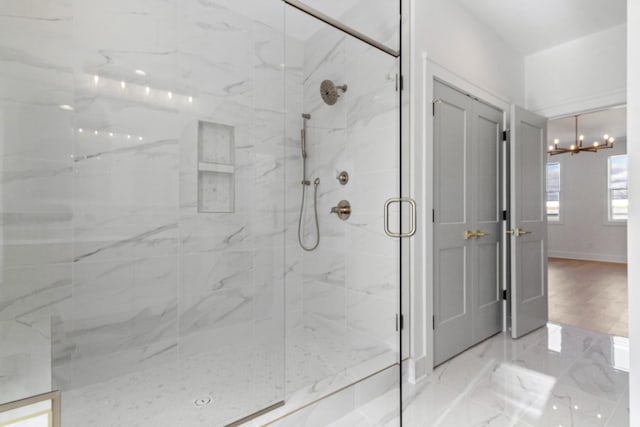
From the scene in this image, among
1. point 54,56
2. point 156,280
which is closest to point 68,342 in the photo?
point 156,280

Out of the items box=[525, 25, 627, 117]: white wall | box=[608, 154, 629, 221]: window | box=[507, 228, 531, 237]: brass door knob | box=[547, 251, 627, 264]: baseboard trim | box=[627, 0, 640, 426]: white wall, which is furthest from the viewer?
box=[547, 251, 627, 264]: baseboard trim

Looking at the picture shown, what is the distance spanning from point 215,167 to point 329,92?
1.02 meters

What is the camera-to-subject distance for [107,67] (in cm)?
151

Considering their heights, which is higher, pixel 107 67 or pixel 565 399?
pixel 107 67

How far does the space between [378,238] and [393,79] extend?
1.02 meters

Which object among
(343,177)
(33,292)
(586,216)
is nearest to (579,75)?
(343,177)

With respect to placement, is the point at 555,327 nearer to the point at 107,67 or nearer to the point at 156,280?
the point at 156,280

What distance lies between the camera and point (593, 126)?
4930mm

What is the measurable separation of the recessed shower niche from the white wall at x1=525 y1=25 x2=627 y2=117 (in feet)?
9.23

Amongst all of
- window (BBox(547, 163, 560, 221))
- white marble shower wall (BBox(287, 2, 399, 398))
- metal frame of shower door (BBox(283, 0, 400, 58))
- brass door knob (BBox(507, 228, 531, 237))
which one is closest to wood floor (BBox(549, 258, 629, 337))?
brass door knob (BBox(507, 228, 531, 237))

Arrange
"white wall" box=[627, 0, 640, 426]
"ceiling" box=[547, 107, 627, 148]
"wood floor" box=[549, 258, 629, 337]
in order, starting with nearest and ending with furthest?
"white wall" box=[627, 0, 640, 426] < "wood floor" box=[549, 258, 629, 337] < "ceiling" box=[547, 107, 627, 148]

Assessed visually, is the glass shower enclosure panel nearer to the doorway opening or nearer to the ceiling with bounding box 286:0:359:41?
the ceiling with bounding box 286:0:359:41

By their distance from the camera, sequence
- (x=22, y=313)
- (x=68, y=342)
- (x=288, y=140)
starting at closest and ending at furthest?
(x=22, y=313)
(x=68, y=342)
(x=288, y=140)

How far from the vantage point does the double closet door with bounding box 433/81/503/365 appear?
226 cm
